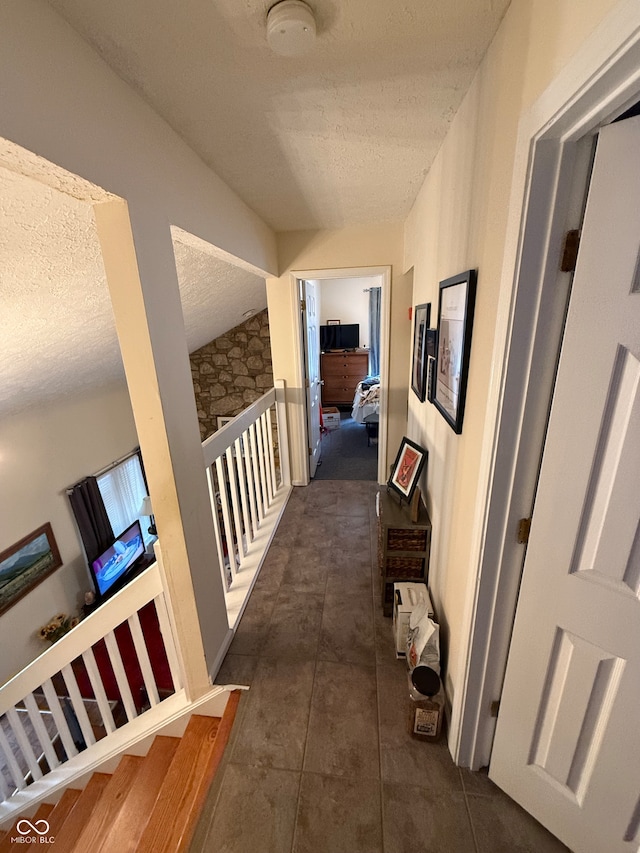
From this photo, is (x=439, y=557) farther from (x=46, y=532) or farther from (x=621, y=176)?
(x=46, y=532)

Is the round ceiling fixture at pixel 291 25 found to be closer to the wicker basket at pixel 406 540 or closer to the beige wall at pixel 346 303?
the wicker basket at pixel 406 540

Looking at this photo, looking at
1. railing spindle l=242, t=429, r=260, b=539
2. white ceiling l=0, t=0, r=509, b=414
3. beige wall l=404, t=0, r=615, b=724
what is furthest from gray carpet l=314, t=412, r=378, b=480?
white ceiling l=0, t=0, r=509, b=414

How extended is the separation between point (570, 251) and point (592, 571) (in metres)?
0.74

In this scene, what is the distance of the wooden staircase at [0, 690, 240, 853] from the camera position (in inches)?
43.8

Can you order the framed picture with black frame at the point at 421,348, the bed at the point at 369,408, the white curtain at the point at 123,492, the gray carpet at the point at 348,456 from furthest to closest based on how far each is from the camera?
1. the bed at the point at 369,408
2. the white curtain at the point at 123,492
3. the gray carpet at the point at 348,456
4. the framed picture with black frame at the point at 421,348

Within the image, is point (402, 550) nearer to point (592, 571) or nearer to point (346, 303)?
point (592, 571)

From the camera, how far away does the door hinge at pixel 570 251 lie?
0.73 m

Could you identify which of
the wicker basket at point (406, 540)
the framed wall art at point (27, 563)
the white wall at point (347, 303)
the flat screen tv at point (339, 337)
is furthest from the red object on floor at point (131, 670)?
the white wall at point (347, 303)

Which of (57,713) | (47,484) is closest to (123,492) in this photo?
(47,484)

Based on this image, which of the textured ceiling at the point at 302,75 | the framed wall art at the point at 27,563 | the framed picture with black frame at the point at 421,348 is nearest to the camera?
the textured ceiling at the point at 302,75

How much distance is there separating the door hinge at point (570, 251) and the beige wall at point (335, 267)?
6.93ft

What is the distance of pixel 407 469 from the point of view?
6.28 ft

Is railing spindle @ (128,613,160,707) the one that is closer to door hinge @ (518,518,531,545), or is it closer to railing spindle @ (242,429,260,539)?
railing spindle @ (242,429,260,539)

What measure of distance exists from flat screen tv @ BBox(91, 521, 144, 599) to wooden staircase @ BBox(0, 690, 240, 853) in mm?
2624
